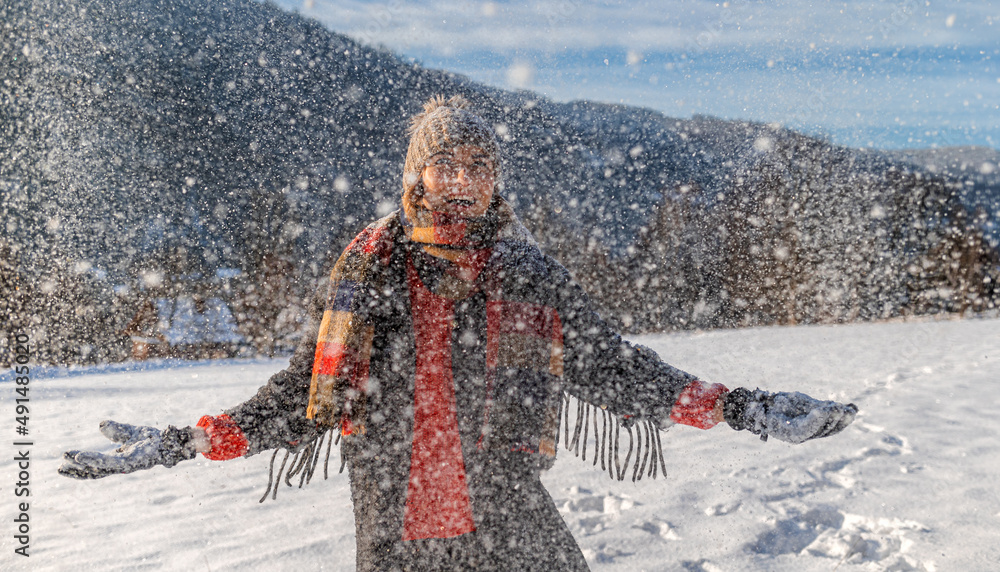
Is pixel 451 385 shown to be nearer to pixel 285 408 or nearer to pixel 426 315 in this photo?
pixel 426 315

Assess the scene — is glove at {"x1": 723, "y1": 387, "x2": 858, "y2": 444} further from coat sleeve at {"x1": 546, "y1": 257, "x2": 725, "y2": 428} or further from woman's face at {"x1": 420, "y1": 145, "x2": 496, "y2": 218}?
woman's face at {"x1": 420, "y1": 145, "x2": 496, "y2": 218}

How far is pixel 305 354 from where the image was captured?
64.4 inches

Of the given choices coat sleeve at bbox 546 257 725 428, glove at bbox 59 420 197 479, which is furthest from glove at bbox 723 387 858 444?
glove at bbox 59 420 197 479

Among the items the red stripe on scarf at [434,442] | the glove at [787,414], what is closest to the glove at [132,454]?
the red stripe on scarf at [434,442]

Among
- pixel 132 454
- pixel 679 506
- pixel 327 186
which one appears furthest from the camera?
pixel 327 186

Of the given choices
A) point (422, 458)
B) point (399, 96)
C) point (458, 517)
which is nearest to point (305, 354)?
point (422, 458)

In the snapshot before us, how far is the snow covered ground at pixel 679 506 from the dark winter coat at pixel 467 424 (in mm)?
1294

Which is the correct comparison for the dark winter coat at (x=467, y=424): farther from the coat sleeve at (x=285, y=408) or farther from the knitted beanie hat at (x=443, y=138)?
the knitted beanie hat at (x=443, y=138)

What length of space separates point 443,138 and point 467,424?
84cm

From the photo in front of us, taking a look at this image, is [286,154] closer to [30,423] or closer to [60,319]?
[60,319]

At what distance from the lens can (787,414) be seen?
1420mm

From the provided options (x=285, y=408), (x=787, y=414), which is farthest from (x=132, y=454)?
(x=787, y=414)

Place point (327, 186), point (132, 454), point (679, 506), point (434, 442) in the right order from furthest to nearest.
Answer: point (327, 186), point (679, 506), point (434, 442), point (132, 454)

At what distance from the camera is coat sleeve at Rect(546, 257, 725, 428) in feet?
5.19
